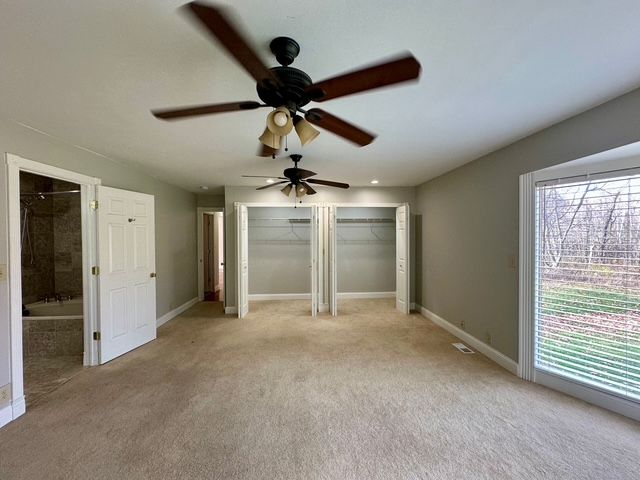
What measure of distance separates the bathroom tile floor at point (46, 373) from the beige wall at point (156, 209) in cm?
53

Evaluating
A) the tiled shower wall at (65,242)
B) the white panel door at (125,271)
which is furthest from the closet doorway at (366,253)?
the tiled shower wall at (65,242)

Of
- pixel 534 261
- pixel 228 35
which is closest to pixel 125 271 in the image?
pixel 228 35

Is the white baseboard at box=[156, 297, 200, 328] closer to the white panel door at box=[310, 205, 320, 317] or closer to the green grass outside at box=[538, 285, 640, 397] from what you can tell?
the white panel door at box=[310, 205, 320, 317]

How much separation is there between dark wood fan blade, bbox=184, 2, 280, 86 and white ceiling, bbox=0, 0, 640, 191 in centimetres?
17

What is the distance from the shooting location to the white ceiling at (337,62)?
1.19 meters

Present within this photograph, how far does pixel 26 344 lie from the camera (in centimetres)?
336

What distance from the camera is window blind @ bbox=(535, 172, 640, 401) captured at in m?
2.12

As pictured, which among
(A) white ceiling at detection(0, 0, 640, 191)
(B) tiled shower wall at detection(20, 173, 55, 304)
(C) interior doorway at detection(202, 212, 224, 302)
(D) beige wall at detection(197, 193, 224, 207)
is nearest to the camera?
(A) white ceiling at detection(0, 0, 640, 191)

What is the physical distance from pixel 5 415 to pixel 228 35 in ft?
10.6

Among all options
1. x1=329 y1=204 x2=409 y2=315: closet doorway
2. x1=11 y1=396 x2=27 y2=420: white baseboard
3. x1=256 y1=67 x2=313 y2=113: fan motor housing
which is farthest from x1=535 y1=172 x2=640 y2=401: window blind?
x1=11 y1=396 x2=27 y2=420: white baseboard

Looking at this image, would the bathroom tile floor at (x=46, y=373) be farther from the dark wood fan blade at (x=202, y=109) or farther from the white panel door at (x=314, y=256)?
the white panel door at (x=314, y=256)

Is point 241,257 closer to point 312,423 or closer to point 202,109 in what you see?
point 312,423

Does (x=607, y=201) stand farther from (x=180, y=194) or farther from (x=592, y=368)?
(x=180, y=194)

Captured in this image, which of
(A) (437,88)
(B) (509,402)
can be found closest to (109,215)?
(A) (437,88)
